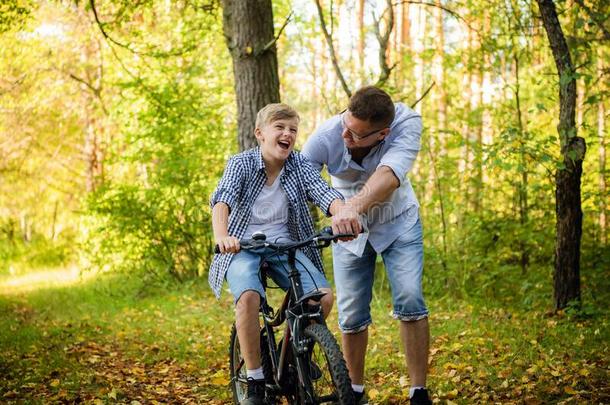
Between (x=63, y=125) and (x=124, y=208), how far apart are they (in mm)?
12536

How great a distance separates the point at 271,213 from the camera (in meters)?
4.12

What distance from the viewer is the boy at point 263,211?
386 centimetres

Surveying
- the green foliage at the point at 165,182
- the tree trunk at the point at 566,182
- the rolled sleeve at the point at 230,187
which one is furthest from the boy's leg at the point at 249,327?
the green foliage at the point at 165,182

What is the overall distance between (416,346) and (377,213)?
0.80 m

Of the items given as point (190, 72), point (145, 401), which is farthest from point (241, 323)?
point (190, 72)

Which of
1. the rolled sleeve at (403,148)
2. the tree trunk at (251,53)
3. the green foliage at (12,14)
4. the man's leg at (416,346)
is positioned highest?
the green foliage at (12,14)

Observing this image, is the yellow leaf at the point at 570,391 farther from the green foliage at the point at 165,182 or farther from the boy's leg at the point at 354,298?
the green foliage at the point at 165,182

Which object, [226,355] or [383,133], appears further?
[226,355]

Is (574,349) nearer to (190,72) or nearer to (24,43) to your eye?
(190,72)

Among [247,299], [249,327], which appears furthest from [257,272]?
[249,327]

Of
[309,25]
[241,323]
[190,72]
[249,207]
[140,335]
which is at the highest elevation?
[309,25]

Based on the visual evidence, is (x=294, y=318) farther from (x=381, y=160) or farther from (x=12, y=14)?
(x=12, y=14)

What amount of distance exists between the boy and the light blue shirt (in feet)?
0.53

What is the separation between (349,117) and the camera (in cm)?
394
